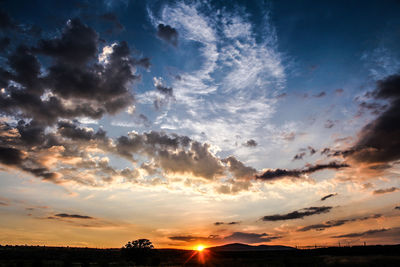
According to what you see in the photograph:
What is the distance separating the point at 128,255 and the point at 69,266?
47.6 ft

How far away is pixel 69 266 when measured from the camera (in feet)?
206

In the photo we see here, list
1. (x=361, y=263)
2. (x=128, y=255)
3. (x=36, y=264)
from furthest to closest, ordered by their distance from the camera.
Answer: (x=128, y=255) → (x=36, y=264) → (x=361, y=263)

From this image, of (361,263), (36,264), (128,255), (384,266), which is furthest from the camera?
(128,255)

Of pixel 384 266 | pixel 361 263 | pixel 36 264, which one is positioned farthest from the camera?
pixel 36 264

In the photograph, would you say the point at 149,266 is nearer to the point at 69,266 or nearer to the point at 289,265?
the point at 69,266

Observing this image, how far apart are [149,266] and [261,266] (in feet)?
92.3

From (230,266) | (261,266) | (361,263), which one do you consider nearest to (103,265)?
(230,266)

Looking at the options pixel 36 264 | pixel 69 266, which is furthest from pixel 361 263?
pixel 36 264

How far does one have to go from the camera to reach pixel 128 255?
6925cm

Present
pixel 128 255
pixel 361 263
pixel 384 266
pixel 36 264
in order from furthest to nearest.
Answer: pixel 128 255
pixel 36 264
pixel 361 263
pixel 384 266

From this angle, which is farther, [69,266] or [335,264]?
[69,266]

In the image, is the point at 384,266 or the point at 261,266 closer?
the point at 384,266

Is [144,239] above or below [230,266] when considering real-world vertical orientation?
above

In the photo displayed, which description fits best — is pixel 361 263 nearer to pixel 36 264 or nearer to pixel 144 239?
pixel 144 239
